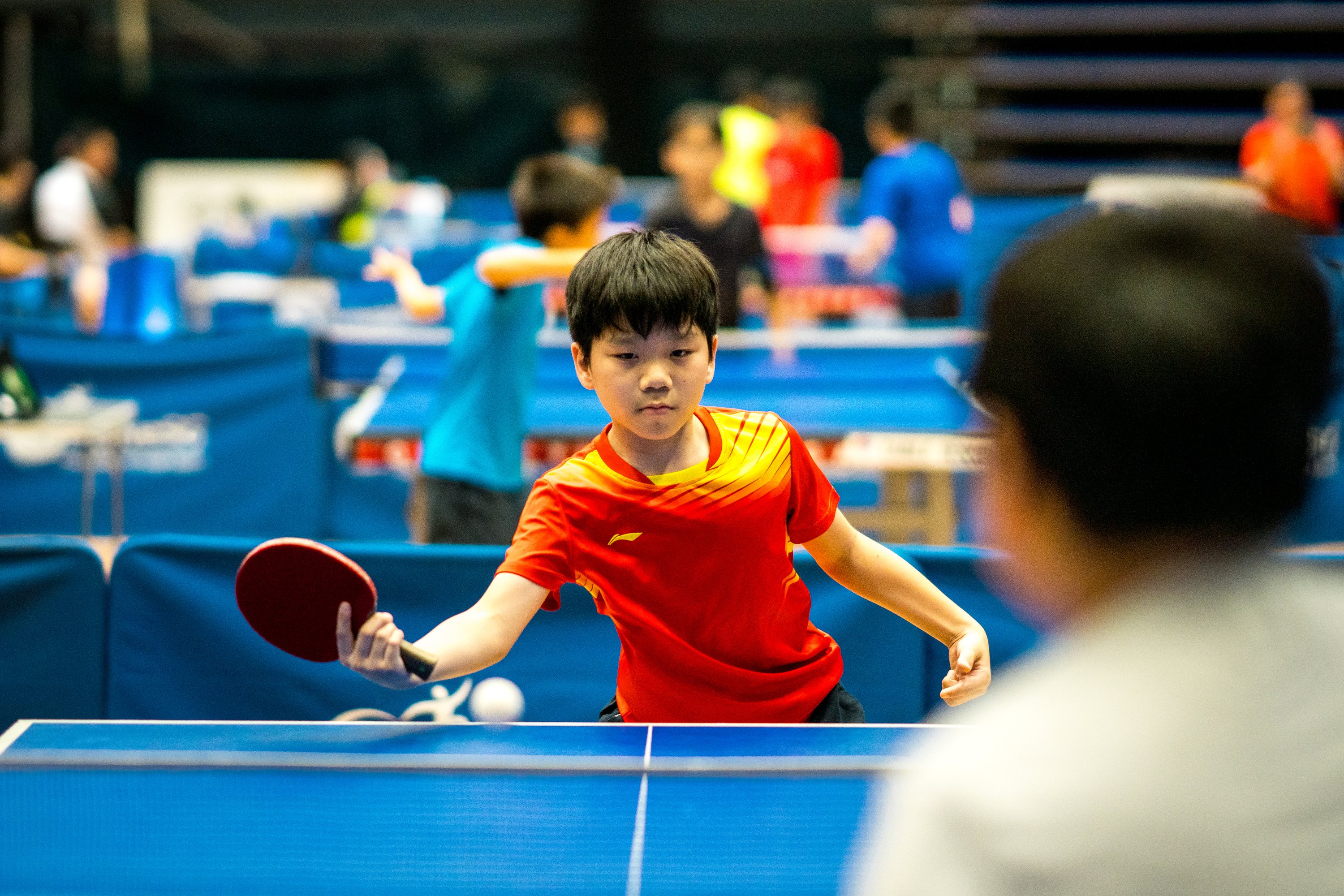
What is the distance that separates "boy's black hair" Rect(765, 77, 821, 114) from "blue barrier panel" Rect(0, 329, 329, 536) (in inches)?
247

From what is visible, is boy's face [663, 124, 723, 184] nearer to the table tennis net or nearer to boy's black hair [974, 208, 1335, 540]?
the table tennis net

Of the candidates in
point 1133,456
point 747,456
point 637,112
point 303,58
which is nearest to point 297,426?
point 747,456

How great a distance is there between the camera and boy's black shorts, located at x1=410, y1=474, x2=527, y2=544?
3.99 m

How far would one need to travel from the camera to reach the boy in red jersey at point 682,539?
210 cm

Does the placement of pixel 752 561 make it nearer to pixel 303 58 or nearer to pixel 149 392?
pixel 149 392

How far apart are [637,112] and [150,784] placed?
1604 centimetres

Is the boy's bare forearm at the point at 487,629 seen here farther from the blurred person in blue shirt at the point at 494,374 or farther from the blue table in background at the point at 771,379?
the blue table in background at the point at 771,379

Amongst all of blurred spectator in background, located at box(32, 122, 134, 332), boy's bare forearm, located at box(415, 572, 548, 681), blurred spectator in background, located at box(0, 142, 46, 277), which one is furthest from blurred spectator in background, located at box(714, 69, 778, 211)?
boy's bare forearm, located at box(415, 572, 548, 681)

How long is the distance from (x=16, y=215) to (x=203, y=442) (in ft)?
19.0

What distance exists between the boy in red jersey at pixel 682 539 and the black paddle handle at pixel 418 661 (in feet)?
0.36

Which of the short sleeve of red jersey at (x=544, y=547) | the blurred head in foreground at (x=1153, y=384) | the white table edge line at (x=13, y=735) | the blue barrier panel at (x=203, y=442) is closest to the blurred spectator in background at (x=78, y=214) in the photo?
the blue barrier panel at (x=203, y=442)

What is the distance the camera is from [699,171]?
20.7ft

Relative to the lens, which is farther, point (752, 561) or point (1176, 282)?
point (752, 561)

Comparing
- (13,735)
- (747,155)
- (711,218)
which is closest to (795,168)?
(747,155)
